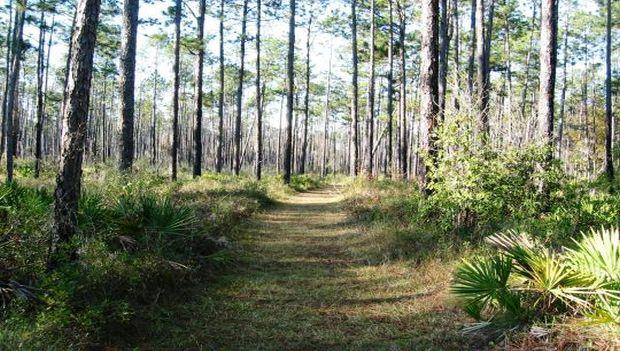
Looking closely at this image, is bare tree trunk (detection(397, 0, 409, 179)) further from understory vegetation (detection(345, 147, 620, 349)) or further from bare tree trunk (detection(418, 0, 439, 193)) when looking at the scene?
understory vegetation (detection(345, 147, 620, 349))

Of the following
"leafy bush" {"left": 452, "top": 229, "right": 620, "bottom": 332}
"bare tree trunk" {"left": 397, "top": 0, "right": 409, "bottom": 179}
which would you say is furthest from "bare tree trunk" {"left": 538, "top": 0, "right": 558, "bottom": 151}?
"bare tree trunk" {"left": 397, "top": 0, "right": 409, "bottom": 179}

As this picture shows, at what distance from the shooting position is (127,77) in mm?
14000

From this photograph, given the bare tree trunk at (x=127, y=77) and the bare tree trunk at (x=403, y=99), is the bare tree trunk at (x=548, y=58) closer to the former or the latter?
the bare tree trunk at (x=127, y=77)

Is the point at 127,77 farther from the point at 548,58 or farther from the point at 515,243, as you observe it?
the point at 515,243

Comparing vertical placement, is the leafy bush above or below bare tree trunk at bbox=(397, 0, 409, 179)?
below

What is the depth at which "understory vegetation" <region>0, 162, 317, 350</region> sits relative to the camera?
→ 4.13 m

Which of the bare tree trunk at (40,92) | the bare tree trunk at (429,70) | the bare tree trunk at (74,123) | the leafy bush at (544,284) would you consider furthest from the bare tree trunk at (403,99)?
the bare tree trunk at (74,123)

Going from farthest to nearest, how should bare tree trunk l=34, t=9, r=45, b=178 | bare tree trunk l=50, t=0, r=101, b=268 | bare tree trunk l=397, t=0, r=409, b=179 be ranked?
bare tree trunk l=397, t=0, r=409, b=179, bare tree trunk l=34, t=9, r=45, b=178, bare tree trunk l=50, t=0, r=101, b=268

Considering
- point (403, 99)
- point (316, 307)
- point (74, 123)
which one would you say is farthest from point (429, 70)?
point (403, 99)

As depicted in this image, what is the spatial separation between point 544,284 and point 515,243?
750mm

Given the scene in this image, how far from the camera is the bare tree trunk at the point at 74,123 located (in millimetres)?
5523

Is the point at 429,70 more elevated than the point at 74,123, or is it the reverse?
the point at 429,70

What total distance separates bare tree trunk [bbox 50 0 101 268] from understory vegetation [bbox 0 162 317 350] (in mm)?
196

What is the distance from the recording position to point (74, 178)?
5.64 m
